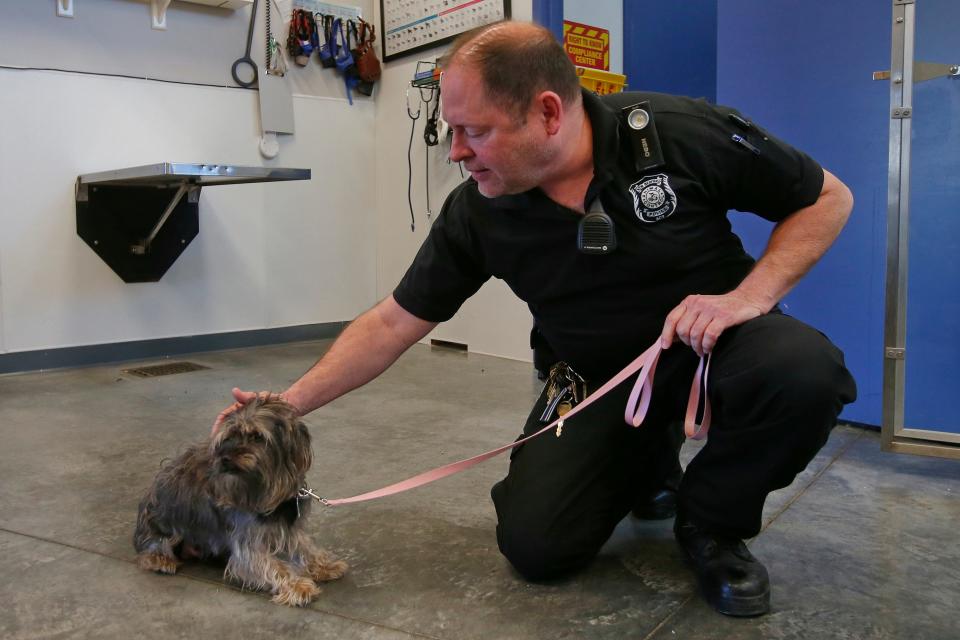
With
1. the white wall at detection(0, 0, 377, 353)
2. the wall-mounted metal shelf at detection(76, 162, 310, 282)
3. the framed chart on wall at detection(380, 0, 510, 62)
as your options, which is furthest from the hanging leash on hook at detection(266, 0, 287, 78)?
the wall-mounted metal shelf at detection(76, 162, 310, 282)

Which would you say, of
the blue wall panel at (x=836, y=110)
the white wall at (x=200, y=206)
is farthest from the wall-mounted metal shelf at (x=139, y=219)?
the blue wall panel at (x=836, y=110)

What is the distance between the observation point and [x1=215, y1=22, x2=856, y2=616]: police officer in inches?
62.0

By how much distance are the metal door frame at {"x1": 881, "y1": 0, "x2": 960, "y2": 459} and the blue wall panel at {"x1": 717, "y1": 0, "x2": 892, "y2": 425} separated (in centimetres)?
33

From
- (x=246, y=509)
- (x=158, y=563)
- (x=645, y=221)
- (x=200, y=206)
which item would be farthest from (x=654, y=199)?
(x=200, y=206)

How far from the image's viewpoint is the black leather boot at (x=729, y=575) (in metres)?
1.63

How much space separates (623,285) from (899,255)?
1.35 m

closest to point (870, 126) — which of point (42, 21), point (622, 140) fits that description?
point (622, 140)

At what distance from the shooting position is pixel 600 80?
155 inches

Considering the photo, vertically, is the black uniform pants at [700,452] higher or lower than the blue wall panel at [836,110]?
lower

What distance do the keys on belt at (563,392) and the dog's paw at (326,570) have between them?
57 cm

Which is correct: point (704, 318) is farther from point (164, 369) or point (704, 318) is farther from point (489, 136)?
point (164, 369)

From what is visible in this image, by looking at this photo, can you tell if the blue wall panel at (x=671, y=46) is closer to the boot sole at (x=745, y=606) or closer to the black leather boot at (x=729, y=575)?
the black leather boot at (x=729, y=575)

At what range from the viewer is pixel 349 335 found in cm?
193

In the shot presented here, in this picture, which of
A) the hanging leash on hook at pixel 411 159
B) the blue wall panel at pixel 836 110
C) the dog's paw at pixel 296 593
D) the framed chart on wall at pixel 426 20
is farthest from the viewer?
the hanging leash on hook at pixel 411 159
